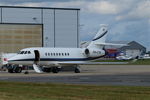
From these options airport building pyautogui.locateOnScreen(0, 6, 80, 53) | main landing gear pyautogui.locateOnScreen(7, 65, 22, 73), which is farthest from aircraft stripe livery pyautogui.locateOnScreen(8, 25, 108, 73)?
airport building pyautogui.locateOnScreen(0, 6, 80, 53)

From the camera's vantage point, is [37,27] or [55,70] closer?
[55,70]

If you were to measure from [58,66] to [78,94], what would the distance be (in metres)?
32.7

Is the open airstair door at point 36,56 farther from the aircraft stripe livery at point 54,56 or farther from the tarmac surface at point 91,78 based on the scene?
the tarmac surface at point 91,78

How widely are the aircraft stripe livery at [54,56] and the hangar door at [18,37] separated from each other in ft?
57.2

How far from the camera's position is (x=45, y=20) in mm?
71250

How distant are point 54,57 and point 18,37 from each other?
2160cm

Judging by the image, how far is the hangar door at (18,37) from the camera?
71000 mm

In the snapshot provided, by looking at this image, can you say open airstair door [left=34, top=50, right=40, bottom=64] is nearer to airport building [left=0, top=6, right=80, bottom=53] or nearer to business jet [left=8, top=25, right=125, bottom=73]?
business jet [left=8, top=25, right=125, bottom=73]

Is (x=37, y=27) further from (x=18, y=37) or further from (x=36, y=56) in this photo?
(x=36, y=56)

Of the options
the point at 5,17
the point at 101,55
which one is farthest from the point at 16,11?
the point at 101,55

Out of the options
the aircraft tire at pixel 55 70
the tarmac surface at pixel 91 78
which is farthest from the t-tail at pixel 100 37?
the tarmac surface at pixel 91 78

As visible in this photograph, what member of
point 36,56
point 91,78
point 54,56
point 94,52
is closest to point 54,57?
point 54,56

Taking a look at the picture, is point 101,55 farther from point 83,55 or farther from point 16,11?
point 16,11

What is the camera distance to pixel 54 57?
51938mm
